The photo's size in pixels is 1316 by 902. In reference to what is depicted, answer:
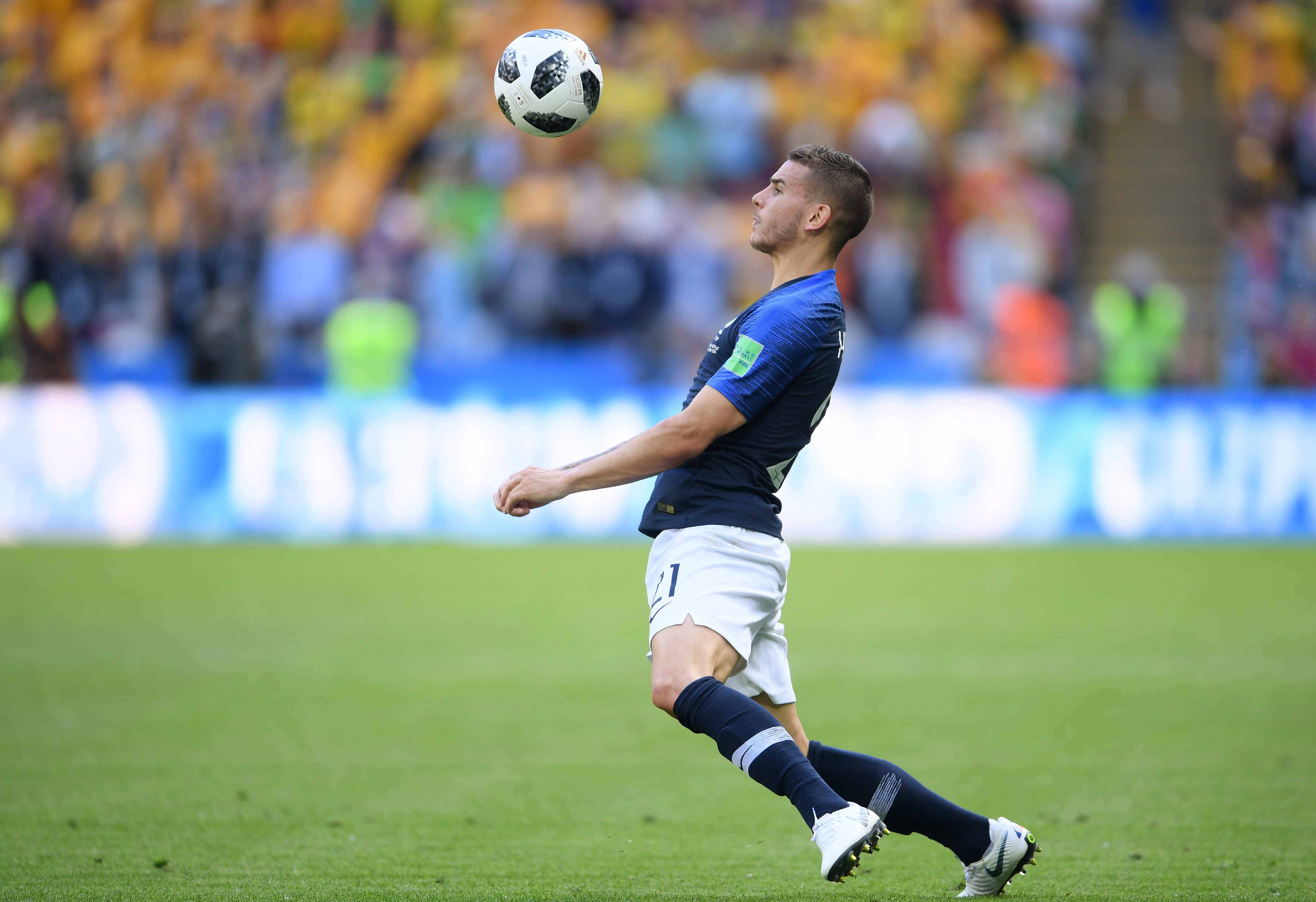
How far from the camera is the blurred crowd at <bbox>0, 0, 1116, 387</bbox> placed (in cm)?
1733

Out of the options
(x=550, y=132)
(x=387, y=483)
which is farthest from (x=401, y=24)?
(x=550, y=132)

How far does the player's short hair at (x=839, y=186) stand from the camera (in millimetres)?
4426

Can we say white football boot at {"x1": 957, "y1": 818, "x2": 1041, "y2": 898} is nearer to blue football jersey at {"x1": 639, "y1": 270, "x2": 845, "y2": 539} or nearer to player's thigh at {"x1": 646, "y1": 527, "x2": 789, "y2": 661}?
player's thigh at {"x1": 646, "y1": 527, "x2": 789, "y2": 661}

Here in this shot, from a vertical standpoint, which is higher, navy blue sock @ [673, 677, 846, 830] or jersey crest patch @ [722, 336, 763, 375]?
jersey crest patch @ [722, 336, 763, 375]

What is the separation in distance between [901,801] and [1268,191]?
16.3 metres

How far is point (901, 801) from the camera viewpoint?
14.4 feet

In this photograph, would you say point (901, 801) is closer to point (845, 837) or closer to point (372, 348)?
point (845, 837)

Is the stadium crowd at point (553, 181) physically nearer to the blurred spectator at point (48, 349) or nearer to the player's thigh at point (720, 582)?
the blurred spectator at point (48, 349)

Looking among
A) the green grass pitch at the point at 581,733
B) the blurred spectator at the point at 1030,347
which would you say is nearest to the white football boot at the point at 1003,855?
the green grass pitch at the point at 581,733

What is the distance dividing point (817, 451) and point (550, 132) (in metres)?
9.49

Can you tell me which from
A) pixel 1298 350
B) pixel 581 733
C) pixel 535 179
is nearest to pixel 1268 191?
pixel 1298 350

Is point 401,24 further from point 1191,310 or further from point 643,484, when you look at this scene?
point 1191,310

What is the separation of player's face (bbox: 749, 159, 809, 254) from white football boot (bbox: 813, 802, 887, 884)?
5.43 ft

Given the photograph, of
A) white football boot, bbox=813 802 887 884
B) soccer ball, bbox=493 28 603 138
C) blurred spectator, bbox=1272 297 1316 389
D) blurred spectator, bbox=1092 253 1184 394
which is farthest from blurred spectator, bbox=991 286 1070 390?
white football boot, bbox=813 802 887 884
